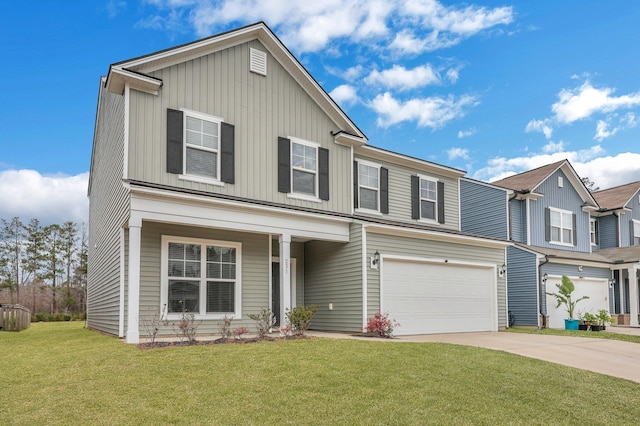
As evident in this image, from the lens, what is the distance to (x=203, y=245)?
1283cm

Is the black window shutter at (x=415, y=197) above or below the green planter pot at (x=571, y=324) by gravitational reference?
above

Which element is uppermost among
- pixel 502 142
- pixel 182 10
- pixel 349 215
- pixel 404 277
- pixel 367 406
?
pixel 182 10

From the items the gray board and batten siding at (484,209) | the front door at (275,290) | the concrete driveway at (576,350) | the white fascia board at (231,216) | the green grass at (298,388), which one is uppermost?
the gray board and batten siding at (484,209)

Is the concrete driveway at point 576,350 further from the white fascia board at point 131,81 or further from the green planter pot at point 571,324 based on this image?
the white fascia board at point 131,81

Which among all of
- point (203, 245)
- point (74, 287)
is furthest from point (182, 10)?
point (74, 287)

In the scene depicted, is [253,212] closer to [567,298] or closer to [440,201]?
[440,201]

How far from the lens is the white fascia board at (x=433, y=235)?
1440 centimetres

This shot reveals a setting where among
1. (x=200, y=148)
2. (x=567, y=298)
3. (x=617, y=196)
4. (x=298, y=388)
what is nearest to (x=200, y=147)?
(x=200, y=148)

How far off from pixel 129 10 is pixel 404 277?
1259 centimetres

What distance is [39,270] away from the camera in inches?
1380

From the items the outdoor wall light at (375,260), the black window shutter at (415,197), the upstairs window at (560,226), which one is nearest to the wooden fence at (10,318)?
the outdoor wall light at (375,260)

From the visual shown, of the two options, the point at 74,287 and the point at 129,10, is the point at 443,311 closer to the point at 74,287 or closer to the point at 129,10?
the point at 129,10

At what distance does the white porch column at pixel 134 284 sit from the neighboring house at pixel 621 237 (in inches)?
817

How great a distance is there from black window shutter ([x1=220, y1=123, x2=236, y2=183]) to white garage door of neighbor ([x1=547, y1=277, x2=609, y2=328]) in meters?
13.8
